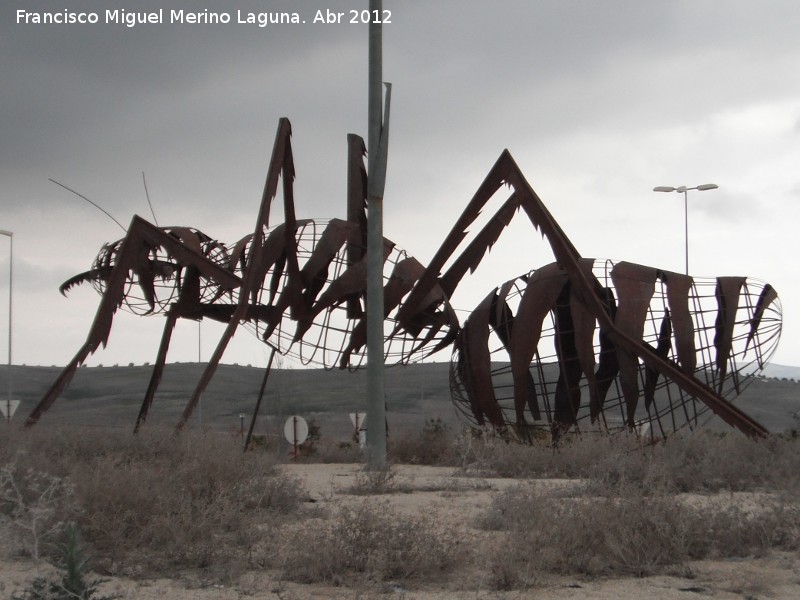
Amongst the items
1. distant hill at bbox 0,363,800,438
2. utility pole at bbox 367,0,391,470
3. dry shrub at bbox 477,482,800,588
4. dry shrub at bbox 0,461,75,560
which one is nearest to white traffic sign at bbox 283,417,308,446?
utility pole at bbox 367,0,391,470

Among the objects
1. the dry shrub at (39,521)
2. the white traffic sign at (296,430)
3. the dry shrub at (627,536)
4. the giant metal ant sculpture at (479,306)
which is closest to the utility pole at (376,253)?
the giant metal ant sculpture at (479,306)

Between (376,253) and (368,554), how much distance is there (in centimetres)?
639

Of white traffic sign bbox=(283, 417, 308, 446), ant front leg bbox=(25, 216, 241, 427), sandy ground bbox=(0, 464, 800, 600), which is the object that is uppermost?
ant front leg bbox=(25, 216, 241, 427)

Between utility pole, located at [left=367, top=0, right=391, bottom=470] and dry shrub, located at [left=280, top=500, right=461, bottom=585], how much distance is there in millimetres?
5655

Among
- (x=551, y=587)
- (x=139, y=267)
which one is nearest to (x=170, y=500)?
(x=551, y=587)

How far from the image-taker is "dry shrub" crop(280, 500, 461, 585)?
19.9 feet

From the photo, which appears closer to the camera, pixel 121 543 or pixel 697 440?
pixel 121 543

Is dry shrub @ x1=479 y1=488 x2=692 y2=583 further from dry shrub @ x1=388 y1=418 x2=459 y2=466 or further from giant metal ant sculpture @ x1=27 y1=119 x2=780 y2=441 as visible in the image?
dry shrub @ x1=388 y1=418 x2=459 y2=466

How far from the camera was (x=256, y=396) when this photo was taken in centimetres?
5419

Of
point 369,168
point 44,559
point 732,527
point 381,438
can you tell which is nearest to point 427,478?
point 381,438

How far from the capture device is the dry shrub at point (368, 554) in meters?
6.05

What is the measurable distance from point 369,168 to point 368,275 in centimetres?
177

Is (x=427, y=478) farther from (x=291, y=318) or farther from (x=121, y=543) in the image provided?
(x=121, y=543)

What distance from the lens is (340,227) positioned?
11914 millimetres
